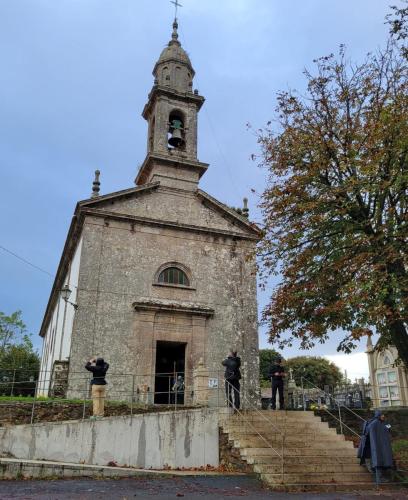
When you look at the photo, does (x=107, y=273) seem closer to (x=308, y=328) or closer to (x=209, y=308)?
(x=209, y=308)

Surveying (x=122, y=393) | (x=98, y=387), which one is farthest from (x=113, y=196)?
(x=98, y=387)

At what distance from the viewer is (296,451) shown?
1138cm

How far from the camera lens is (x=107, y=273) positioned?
18.9m

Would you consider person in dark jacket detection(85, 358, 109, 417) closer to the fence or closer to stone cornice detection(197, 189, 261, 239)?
the fence

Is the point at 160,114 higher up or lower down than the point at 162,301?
higher up

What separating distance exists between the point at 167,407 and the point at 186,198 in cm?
969

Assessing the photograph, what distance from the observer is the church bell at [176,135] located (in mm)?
22781

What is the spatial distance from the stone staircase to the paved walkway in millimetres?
613

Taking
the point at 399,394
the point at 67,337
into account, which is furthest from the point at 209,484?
the point at 399,394

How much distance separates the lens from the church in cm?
1798

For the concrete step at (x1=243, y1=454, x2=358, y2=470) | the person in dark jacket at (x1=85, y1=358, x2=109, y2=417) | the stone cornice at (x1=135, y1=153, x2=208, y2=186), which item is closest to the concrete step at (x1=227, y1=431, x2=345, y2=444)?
the concrete step at (x1=243, y1=454, x2=358, y2=470)

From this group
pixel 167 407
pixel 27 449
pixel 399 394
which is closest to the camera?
pixel 27 449

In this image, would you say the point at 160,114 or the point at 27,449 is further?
the point at 160,114

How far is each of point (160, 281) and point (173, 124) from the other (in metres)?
7.87
